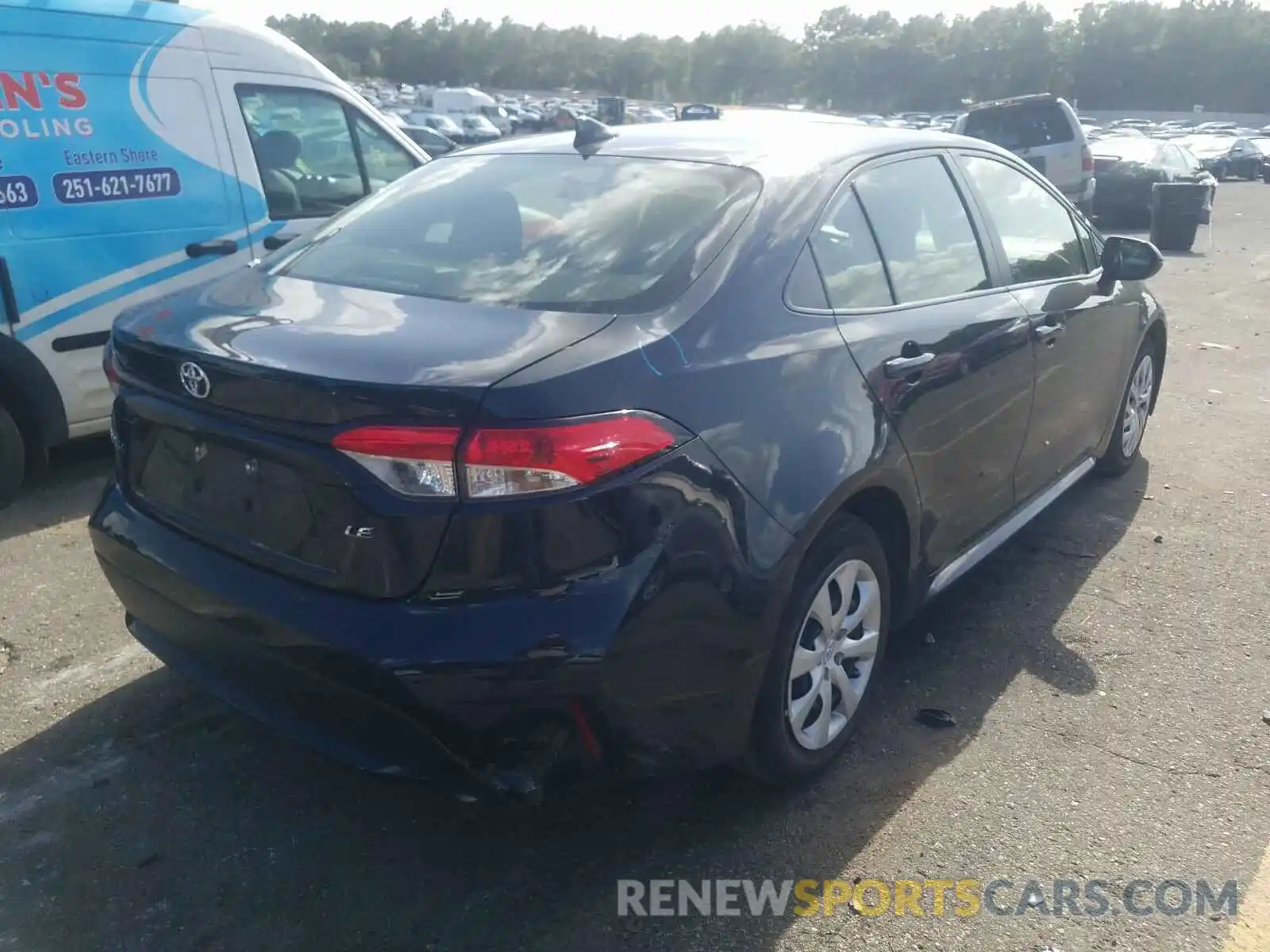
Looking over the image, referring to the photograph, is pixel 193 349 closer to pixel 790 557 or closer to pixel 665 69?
pixel 790 557

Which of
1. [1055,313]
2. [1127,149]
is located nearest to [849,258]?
[1055,313]

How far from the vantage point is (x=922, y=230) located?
344cm

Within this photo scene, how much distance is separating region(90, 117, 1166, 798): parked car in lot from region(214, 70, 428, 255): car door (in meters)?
2.28

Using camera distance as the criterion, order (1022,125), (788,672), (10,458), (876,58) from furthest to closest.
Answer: (876,58) → (1022,125) → (10,458) → (788,672)

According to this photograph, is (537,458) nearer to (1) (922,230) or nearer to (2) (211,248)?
(1) (922,230)

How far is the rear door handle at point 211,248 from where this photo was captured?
515 cm

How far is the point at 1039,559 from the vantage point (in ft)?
15.1

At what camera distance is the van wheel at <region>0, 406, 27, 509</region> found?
184 inches

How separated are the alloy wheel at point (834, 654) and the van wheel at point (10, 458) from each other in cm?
365

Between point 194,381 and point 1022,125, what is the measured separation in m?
13.7

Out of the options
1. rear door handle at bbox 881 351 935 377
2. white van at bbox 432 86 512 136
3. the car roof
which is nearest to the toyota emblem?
the car roof

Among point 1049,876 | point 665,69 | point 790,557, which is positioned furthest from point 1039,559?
point 665,69

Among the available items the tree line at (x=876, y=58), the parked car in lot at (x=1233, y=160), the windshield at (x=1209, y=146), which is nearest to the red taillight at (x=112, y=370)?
the windshield at (x=1209, y=146)

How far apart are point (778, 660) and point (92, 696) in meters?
2.13
